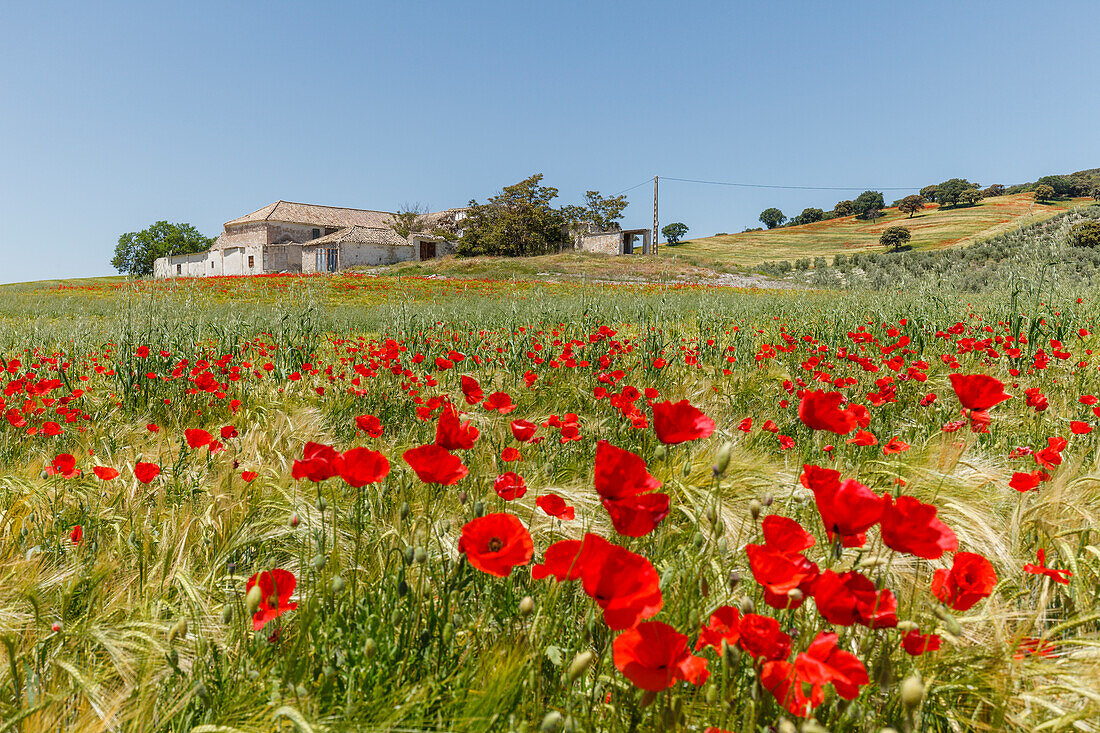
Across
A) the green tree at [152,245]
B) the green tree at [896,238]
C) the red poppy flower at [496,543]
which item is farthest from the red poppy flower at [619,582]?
the green tree at [152,245]

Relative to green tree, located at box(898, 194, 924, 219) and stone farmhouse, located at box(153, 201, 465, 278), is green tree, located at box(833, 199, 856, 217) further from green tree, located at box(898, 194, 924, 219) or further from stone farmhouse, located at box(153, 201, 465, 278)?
stone farmhouse, located at box(153, 201, 465, 278)

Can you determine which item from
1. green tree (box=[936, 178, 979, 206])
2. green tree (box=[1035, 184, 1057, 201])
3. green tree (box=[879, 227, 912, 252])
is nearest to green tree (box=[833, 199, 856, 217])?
green tree (box=[936, 178, 979, 206])

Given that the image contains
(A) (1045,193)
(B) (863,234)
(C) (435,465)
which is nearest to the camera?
(C) (435,465)

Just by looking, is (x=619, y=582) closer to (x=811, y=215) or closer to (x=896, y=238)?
(x=896, y=238)

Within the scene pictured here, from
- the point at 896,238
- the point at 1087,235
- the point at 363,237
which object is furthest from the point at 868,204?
the point at 363,237

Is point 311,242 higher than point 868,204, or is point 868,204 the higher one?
point 868,204

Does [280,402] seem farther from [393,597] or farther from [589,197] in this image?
[589,197]

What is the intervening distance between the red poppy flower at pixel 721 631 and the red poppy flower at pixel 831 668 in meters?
0.11

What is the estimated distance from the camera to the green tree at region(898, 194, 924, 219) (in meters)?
76.4

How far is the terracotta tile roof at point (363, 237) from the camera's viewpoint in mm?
46250

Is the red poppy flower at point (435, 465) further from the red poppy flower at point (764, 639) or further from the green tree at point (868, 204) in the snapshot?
the green tree at point (868, 204)

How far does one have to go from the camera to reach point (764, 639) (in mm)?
854

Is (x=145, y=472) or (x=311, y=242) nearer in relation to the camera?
(x=145, y=472)

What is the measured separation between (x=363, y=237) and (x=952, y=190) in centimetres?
8031
